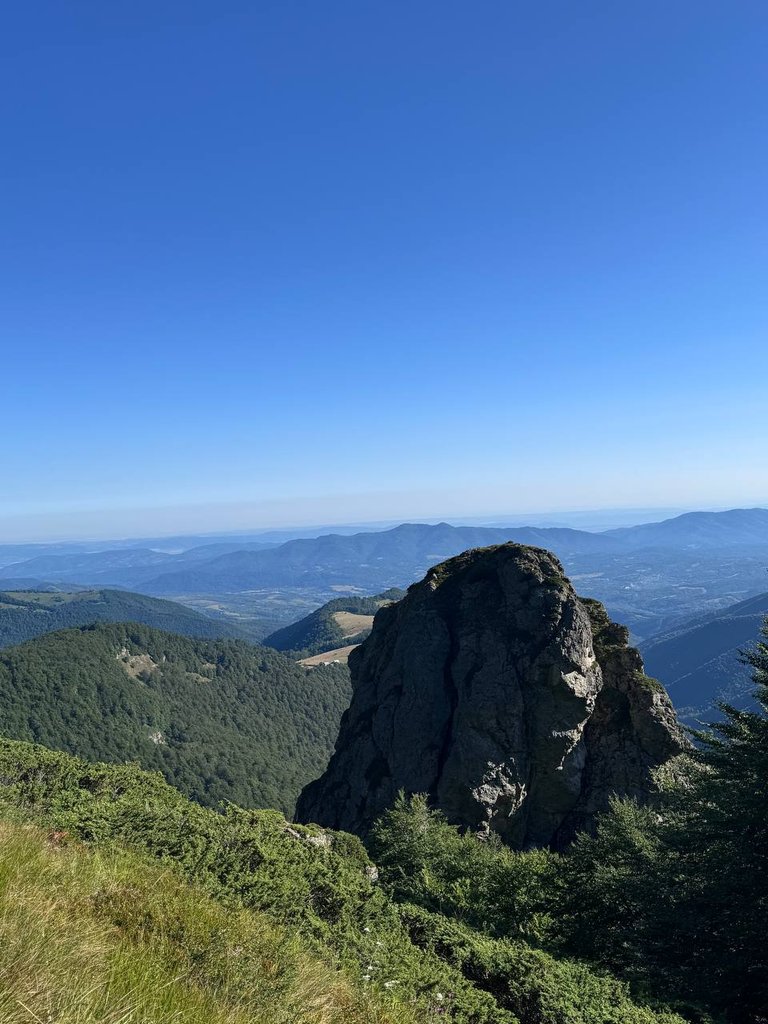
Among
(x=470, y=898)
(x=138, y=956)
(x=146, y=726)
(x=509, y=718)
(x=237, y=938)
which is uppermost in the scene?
(x=138, y=956)

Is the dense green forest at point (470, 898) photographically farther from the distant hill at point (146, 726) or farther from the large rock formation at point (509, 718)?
the distant hill at point (146, 726)

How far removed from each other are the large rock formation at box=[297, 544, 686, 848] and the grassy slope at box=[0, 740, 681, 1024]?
2509 centimetres

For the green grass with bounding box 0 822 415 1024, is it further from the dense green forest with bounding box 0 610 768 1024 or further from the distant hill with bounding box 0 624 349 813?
the distant hill with bounding box 0 624 349 813

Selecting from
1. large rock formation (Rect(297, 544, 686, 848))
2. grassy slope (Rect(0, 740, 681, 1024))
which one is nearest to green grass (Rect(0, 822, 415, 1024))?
grassy slope (Rect(0, 740, 681, 1024))

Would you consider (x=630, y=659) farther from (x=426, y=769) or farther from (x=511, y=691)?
(x=426, y=769)

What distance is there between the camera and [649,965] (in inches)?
577

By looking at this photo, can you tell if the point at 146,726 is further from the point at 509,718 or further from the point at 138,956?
the point at 138,956

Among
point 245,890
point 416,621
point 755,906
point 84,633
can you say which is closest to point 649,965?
point 755,906

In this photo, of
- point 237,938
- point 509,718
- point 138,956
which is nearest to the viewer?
point 138,956

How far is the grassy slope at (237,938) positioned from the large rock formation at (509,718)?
25.1 m

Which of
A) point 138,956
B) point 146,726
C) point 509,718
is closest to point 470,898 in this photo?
point 138,956

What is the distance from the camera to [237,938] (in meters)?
6.88

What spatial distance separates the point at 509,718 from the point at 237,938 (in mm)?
34634

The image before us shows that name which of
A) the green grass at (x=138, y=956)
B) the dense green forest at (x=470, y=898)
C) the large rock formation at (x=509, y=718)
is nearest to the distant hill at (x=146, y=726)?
the large rock formation at (x=509, y=718)
